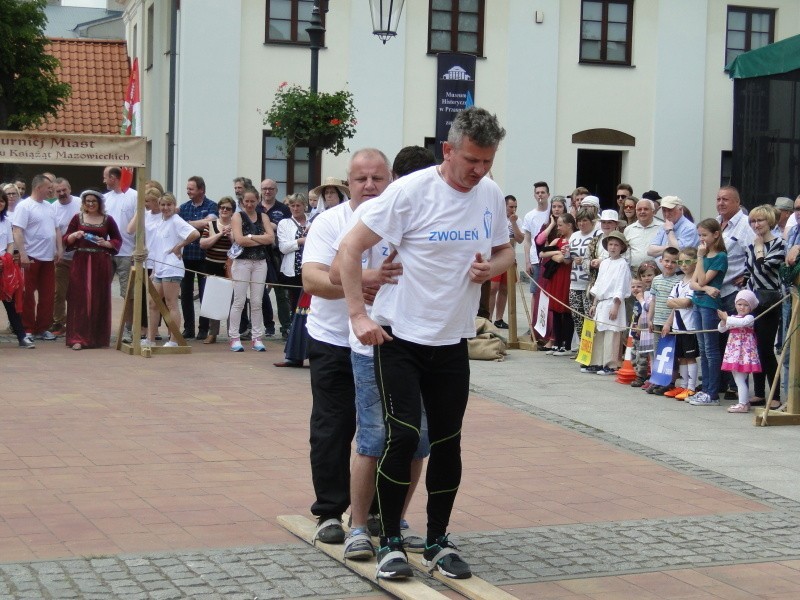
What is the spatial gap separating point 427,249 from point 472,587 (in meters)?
1.39

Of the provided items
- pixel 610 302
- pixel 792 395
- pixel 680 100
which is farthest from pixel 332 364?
pixel 680 100

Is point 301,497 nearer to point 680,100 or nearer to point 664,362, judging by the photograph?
point 664,362

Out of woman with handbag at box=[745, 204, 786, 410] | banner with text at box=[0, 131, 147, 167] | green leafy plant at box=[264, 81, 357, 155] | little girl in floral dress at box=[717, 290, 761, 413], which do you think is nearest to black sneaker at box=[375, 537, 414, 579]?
little girl in floral dress at box=[717, 290, 761, 413]

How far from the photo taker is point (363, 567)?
575 centimetres

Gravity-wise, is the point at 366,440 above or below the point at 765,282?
below

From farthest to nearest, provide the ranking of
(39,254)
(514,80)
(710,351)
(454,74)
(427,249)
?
(514,80), (454,74), (39,254), (710,351), (427,249)

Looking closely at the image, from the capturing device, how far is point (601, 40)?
27734 millimetres

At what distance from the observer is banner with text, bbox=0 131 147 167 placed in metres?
13.6

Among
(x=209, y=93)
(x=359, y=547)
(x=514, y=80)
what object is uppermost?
(x=514, y=80)

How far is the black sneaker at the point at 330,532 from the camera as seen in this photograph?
20.1 ft

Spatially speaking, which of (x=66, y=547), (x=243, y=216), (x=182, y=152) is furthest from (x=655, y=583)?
(x=182, y=152)

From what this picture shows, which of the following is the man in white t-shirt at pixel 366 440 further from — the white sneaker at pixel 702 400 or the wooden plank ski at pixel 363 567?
the white sneaker at pixel 702 400

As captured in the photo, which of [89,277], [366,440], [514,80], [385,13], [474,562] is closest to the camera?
[366,440]

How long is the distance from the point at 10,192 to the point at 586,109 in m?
14.5
